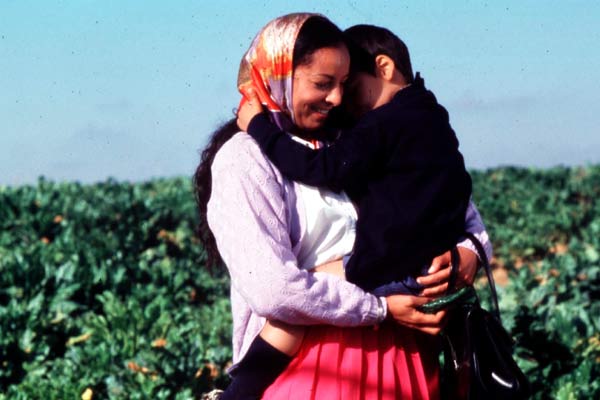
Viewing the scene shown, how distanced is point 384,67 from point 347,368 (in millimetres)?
856

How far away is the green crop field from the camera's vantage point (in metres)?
5.07

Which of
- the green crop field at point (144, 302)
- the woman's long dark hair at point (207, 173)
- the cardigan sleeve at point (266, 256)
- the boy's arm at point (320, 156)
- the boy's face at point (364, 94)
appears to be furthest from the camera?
the green crop field at point (144, 302)

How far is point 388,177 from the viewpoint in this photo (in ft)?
9.68

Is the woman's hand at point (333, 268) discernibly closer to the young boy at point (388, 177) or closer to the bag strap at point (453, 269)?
the young boy at point (388, 177)

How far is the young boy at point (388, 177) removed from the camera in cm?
285

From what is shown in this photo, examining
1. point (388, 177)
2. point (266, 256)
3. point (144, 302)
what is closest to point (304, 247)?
point (266, 256)

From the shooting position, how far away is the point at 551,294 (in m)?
7.18

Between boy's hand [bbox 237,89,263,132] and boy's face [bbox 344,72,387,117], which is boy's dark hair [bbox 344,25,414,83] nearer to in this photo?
boy's face [bbox 344,72,387,117]

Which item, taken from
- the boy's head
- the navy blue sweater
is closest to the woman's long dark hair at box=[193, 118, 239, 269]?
the navy blue sweater

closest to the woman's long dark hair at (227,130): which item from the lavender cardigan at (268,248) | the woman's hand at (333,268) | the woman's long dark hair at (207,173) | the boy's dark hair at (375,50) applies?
the woman's long dark hair at (207,173)

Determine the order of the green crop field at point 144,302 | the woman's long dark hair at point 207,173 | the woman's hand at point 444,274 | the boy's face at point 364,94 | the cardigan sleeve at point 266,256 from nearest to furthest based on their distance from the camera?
the cardigan sleeve at point 266,256, the woman's hand at point 444,274, the boy's face at point 364,94, the woman's long dark hair at point 207,173, the green crop field at point 144,302

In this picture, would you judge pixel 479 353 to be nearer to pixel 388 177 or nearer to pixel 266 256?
pixel 388 177

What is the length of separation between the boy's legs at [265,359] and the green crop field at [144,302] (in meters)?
1.65

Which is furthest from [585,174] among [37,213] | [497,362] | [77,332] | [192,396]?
[497,362]
